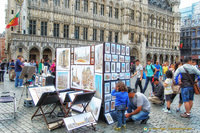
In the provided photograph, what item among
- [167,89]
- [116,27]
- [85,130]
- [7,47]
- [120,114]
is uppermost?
[116,27]

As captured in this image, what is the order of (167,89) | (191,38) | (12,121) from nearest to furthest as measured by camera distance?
(12,121) < (167,89) < (191,38)

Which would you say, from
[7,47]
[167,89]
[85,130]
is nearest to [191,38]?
[7,47]

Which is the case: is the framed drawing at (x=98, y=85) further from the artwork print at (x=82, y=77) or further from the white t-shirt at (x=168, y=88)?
the white t-shirt at (x=168, y=88)

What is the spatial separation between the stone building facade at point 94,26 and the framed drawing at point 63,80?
53.4 ft

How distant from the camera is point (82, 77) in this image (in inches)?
277

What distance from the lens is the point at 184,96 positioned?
665 cm

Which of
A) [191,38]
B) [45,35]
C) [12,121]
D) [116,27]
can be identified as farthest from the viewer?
[191,38]

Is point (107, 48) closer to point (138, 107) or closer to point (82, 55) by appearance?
point (82, 55)

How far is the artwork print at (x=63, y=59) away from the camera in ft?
25.4

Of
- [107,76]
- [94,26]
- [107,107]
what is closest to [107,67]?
[107,76]

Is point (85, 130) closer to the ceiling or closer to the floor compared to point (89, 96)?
closer to the floor

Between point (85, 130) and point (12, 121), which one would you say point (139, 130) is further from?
point (12, 121)

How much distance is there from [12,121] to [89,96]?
267cm

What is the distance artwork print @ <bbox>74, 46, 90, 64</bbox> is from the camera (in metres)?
6.82
